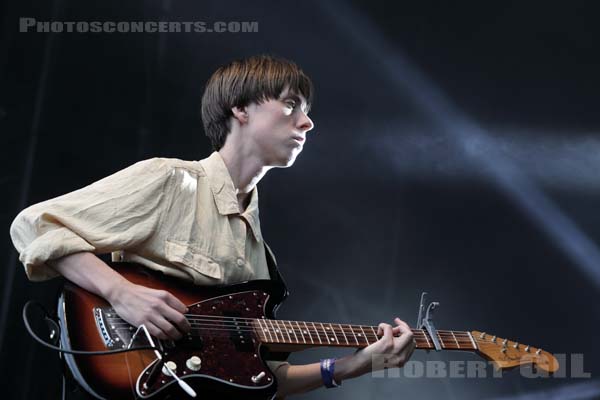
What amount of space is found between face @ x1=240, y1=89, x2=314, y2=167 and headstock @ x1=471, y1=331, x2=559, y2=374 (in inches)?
25.8

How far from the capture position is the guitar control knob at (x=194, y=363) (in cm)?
137

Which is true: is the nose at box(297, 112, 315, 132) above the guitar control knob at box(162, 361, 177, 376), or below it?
above

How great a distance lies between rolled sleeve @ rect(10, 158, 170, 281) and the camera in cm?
139

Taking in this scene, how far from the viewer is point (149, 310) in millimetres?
1362

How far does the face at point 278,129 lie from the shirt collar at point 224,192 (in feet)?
0.35

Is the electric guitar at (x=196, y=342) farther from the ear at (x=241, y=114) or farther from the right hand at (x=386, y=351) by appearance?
the ear at (x=241, y=114)

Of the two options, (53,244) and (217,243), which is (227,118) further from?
(53,244)

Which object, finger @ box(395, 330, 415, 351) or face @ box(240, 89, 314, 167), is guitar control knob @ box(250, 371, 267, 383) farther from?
face @ box(240, 89, 314, 167)

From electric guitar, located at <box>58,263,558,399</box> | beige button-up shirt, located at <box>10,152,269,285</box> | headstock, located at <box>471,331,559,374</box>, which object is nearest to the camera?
electric guitar, located at <box>58,263,558,399</box>

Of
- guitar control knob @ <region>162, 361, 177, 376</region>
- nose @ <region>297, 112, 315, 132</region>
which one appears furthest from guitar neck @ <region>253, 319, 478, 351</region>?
nose @ <region>297, 112, 315, 132</region>

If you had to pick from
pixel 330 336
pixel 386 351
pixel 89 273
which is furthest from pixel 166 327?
pixel 386 351

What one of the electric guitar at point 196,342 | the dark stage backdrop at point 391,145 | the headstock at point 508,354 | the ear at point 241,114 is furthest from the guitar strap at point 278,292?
the dark stage backdrop at point 391,145

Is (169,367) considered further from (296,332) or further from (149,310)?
(296,332)

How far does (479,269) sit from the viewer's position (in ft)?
8.89
